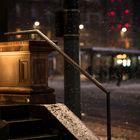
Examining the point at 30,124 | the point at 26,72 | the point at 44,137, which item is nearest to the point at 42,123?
the point at 30,124

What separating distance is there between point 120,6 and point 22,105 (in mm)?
88588

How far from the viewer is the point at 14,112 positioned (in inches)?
348

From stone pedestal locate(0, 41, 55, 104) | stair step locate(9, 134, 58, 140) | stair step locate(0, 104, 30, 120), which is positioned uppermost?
stone pedestal locate(0, 41, 55, 104)

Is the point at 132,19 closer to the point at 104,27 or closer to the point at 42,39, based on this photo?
the point at 104,27

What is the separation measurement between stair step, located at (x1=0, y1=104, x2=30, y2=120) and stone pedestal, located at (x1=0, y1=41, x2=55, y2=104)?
35 centimetres

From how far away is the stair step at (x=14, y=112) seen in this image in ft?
28.5

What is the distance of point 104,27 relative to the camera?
89.7 m

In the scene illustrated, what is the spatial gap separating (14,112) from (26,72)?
1032mm

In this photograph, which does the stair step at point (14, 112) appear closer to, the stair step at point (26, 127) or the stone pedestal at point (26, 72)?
the stair step at point (26, 127)

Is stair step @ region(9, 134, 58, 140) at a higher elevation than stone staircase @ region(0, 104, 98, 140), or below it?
below

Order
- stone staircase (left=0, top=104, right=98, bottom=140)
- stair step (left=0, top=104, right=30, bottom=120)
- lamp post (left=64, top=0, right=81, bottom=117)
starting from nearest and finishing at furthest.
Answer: stone staircase (left=0, top=104, right=98, bottom=140), stair step (left=0, top=104, right=30, bottom=120), lamp post (left=64, top=0, right=81, bottom=117)

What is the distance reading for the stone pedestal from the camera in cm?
944

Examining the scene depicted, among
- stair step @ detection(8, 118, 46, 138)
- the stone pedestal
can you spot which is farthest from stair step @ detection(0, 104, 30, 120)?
the stone pedestal

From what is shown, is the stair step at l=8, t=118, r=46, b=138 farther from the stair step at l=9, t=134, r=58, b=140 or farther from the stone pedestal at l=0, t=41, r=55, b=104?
the stone pedestal at l=0, t=41, r=55, b=104
